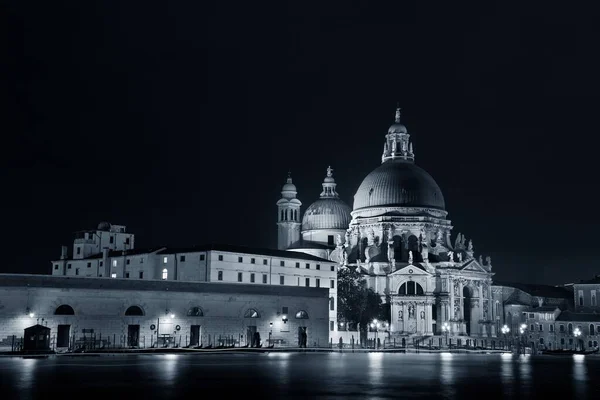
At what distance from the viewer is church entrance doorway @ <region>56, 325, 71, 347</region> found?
229 feet

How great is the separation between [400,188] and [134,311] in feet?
180

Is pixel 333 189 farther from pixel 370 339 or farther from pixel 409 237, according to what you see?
pixel 370 339

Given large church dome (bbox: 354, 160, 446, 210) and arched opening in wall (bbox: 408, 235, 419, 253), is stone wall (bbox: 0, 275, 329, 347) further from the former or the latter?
large church dome (bbox: 354, 160, 446, 210)

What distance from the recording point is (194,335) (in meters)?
76.8

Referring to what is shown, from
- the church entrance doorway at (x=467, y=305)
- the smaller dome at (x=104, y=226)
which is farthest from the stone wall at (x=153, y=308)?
the smaller dome at (x=104, y=226)

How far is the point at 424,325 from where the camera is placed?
359 ft

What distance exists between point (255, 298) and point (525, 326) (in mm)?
46970

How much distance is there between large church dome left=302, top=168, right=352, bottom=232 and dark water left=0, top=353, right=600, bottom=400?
3191 inches

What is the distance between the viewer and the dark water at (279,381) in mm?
29922

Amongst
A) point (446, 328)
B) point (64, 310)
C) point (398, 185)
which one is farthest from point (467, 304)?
point (64, 310)

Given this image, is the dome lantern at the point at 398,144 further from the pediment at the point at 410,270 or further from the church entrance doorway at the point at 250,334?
the church entrance doorway at the point at 250,334

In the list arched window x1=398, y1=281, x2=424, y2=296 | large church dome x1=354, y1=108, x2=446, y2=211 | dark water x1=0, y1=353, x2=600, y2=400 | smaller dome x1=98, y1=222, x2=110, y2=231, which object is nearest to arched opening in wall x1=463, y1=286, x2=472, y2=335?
arched window x1=398, y1=281, x2=424, y2=296

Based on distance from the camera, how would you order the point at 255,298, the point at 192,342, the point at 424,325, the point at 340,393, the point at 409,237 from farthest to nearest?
the point at 409,237 < the point at 424,325 < the point at 255,298 < the point at 192,342 < the point at 340,393

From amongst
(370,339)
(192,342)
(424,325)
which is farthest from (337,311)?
(192,342)
